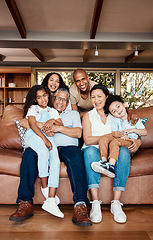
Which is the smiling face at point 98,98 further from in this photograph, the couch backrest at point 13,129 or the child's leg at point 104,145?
the couch backrest at point 13,129

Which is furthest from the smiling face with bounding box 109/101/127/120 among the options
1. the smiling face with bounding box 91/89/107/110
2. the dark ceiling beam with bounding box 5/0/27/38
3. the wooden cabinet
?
the wooden cabinet

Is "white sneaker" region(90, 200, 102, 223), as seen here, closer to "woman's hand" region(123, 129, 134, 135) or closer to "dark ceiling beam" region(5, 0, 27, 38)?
"woman's hand" region(123, 129, 134, 135)

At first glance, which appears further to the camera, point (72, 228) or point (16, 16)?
point (16, 16)

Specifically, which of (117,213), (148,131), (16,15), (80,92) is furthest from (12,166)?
(16,15)

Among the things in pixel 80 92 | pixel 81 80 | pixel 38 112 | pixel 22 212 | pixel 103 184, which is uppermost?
pixel 81 80

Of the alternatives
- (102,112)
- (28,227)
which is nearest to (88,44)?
(102,112)

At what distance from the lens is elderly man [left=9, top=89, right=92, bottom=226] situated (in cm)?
180

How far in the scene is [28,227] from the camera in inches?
69.4

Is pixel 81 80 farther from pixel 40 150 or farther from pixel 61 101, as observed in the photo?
pixel 40 150

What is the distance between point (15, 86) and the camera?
311 inches

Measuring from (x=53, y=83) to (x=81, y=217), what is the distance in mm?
1635

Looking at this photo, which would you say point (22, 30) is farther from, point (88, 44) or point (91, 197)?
point (91, 197)

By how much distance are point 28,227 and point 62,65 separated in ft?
22.4

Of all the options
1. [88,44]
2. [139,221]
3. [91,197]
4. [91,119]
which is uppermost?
[88,44]
